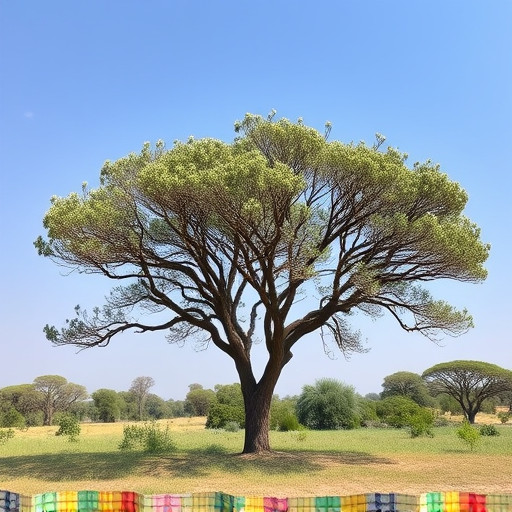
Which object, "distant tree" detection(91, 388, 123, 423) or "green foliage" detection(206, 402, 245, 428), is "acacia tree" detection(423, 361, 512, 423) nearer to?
"green foliage" detection(206, 402, 245, 428)

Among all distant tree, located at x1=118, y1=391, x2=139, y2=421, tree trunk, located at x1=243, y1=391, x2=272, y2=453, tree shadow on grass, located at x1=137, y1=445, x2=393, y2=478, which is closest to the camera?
tree shadow on grass, located at x1=137, y1=445, x2=393, y2=478

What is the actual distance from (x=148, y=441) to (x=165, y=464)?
449 cm

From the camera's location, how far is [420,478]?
15.6 m

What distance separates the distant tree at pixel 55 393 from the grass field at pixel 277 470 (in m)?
51.7

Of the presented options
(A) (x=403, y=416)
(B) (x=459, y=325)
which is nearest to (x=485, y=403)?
(A) (x=403, y=416)

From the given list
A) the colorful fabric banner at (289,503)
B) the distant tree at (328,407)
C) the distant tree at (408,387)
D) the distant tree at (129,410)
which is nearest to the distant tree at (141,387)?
the distant tree at (129,410)

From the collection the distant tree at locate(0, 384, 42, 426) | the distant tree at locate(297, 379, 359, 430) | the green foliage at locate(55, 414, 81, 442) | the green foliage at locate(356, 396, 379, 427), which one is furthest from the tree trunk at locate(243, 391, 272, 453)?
the distant tree at locate(0, 384, 42, 426)

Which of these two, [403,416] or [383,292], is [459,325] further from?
[403,416]

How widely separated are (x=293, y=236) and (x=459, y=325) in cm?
761

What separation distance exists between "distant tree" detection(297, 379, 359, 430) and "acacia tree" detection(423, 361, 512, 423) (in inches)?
773

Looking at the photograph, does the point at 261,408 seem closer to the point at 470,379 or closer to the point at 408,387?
the point at 470,379

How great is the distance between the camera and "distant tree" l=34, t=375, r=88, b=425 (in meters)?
72.9

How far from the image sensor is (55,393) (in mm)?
74562

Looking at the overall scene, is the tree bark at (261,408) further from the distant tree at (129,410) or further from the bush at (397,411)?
the distant tree at (129,410)
